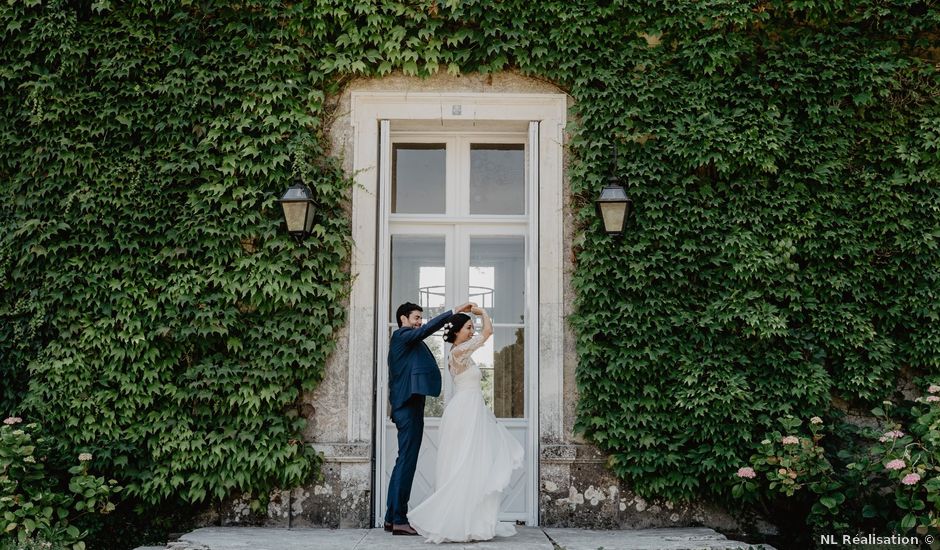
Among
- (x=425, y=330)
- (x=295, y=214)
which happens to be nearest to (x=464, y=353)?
(x=425, y=330)

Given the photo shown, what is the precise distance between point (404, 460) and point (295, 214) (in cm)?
216

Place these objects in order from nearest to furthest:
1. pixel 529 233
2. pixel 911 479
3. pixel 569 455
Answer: pixel 911 479 < pixel 569 455 < pixel 529 233

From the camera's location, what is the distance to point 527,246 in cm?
722

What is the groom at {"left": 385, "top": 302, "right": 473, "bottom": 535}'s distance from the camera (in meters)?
6.23

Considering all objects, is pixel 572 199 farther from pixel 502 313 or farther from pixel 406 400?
pixel 406 400

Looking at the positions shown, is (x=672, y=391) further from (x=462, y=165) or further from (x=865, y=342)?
(x=462, y=165)

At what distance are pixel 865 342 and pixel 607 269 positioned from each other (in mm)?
2215

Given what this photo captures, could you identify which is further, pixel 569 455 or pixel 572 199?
pixel 572 199

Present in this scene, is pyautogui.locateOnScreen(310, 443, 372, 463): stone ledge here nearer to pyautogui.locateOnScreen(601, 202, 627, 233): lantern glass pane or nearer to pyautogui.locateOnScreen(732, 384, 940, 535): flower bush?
pyautogui.locateOnScreen(601, 202, 627, 233): lantern glass pane

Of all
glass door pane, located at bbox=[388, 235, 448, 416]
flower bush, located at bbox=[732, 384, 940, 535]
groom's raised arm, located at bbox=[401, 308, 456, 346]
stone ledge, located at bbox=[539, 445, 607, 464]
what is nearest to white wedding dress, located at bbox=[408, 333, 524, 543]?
groom's raised arm, located at bbox=[401, 308, 456, 346]

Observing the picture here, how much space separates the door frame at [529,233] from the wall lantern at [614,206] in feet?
1.43

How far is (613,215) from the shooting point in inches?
265

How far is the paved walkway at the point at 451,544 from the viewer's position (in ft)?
19.3

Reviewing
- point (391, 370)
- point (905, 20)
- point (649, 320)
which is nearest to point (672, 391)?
point (649, 320)
